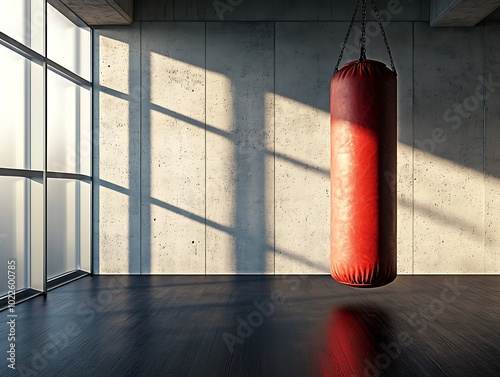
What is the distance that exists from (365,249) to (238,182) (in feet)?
10.5

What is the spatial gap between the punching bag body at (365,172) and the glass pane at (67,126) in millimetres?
3706

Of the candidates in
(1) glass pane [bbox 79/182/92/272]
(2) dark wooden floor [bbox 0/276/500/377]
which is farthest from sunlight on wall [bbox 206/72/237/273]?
(1) glass pane [bbox 79/182/92/272]

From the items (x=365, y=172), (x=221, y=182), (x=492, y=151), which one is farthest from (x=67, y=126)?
(x=492, y=151)

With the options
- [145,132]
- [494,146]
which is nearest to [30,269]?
[145,132]

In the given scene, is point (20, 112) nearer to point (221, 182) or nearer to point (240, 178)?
point (221, 182)

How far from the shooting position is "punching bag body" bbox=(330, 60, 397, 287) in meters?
4.65

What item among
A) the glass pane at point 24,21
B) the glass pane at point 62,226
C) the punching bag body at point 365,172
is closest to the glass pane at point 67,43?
the glass pane at point 24,21

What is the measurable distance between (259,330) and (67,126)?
4.15 m

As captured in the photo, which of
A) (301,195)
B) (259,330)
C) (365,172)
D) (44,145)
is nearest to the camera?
(259,330)

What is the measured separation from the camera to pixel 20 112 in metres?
6.00

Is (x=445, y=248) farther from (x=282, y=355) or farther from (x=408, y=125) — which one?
(x=282, y=355)

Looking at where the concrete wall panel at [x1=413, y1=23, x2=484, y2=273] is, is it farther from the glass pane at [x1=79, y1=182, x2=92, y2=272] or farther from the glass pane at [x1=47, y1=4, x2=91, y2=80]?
the glass pane at [x1=47, y1=4, x2=91, y2=80]

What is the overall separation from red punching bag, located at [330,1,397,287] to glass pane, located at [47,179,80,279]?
3.69 m

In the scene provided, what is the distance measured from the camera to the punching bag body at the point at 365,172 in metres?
4.65
